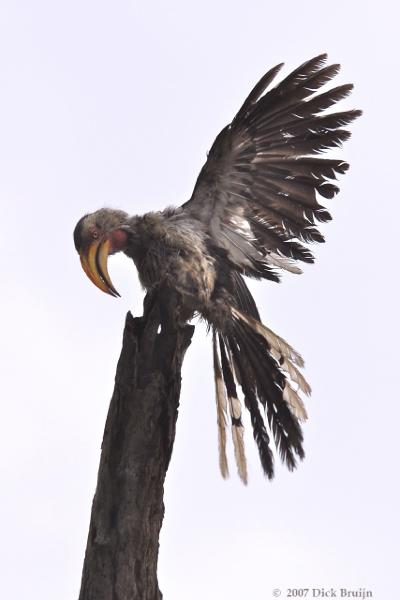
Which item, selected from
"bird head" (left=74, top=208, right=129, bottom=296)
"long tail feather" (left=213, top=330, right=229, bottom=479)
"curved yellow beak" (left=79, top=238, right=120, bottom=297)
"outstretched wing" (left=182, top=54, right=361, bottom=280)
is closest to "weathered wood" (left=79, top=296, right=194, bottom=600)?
"curved yellow beak" (left=79, top=238, right=120, bottom=297)

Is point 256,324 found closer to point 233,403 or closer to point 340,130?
point 233,403

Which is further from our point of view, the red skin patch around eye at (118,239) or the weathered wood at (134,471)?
the red skin patch around eye at (118,239)

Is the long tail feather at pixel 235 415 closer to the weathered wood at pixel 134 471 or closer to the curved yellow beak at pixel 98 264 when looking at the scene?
the curved yellow beak at pixel 98 264

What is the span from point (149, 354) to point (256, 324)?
1144mm

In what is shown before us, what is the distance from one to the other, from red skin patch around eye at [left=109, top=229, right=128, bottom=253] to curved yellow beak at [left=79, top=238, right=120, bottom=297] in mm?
42

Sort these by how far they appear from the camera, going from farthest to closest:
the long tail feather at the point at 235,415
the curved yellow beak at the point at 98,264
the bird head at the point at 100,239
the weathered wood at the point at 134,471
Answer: the long tail feather at the point at 235,415 → the bird head at the point at 100,239 → the curved yellow beak at the point at 98,264 → the weathered wood at the point at 134,471

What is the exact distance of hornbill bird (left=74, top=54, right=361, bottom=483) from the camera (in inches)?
A: 256

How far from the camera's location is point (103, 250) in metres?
6.61

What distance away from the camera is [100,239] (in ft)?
21.8

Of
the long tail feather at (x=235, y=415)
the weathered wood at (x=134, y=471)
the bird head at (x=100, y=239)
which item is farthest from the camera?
the long tail feather at (x=235, y=415)

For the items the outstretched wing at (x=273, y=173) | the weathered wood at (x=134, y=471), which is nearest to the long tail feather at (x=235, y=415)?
the outstretched wing at (x=273, y=173)

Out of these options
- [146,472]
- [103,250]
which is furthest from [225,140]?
[146,472]

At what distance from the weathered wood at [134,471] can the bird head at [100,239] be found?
879 mm

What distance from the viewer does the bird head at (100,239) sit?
21.3 feet
